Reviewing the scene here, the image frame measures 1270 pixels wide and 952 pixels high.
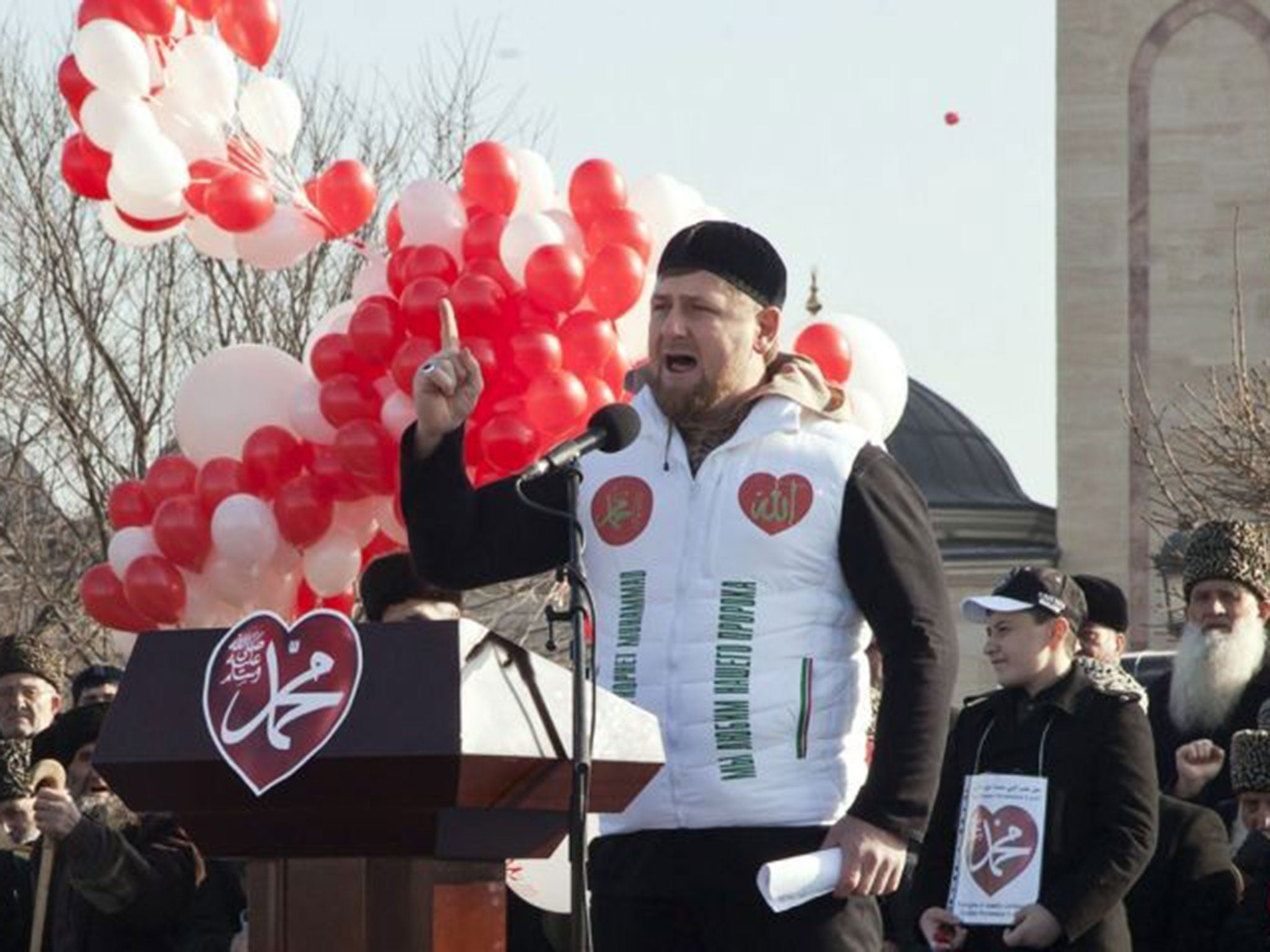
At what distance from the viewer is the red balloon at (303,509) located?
11.3 m

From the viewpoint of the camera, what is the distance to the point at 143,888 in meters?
10.4

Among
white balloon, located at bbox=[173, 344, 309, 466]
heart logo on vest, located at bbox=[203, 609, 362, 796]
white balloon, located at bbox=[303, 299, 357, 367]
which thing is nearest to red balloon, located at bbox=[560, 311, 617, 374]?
white balloon, located at bbox=[303, 299, 357, 367]

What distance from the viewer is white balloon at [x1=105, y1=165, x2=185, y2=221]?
11461 millimetres

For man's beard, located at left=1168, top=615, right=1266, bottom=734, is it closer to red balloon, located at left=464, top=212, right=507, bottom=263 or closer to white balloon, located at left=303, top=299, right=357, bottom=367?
red balloon, located at left=464, top=212, right=507, bottom=263

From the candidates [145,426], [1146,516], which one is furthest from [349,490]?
[1146,516]

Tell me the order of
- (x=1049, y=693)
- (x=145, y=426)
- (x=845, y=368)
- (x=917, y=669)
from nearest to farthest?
(x=917, y=669) < (x=1049, y=693) < (x=845, y=368) < (x=145, y=426)

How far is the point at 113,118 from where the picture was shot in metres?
11.4

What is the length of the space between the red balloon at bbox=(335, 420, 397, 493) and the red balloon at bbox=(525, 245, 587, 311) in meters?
0.68

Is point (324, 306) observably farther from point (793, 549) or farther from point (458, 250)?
point (793, 549)

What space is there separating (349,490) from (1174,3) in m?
26.5

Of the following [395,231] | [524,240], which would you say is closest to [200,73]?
[395,231]

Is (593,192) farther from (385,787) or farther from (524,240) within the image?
(385,787)

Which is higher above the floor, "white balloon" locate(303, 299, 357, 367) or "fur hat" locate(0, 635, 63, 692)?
"white balloon" locate(303, 299, 357, 367)

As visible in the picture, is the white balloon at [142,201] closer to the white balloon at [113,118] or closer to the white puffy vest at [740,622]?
the white balloon at [113,118]
